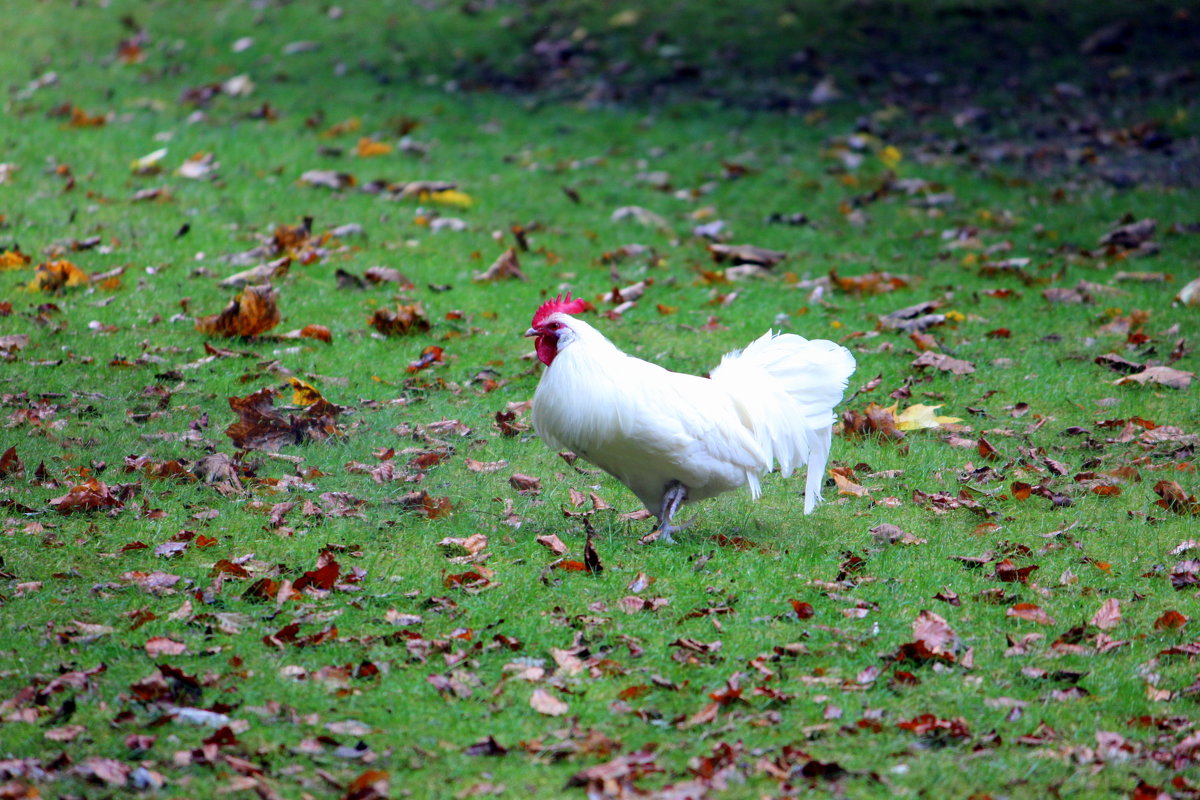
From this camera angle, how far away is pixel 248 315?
8898 millimetres

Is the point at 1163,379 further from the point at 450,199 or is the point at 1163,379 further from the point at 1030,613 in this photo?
the point at 450,199

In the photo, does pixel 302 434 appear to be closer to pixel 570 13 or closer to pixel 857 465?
pixel 857 465

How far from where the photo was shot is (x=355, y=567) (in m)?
5.64

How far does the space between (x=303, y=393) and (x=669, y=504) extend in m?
2.83

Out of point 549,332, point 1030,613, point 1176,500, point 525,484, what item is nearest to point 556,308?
point 549,332

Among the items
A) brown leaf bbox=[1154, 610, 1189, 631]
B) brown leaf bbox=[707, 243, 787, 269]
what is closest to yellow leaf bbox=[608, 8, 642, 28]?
brown leaf bbox=[707, 243, 787, 269]

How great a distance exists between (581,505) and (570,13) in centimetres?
1311

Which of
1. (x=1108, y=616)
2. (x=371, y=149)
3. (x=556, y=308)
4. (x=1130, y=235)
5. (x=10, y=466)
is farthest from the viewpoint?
(x=371, y=149)

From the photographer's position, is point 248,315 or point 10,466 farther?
point 248,315

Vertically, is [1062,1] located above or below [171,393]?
below

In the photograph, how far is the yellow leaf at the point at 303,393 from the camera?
7625 millimetres

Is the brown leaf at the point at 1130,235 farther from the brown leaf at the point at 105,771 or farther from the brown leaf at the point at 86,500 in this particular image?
the brown leaf at the point at 105,771

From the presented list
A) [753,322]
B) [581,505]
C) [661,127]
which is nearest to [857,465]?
[581,505]

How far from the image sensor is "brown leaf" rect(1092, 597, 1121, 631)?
522cm
